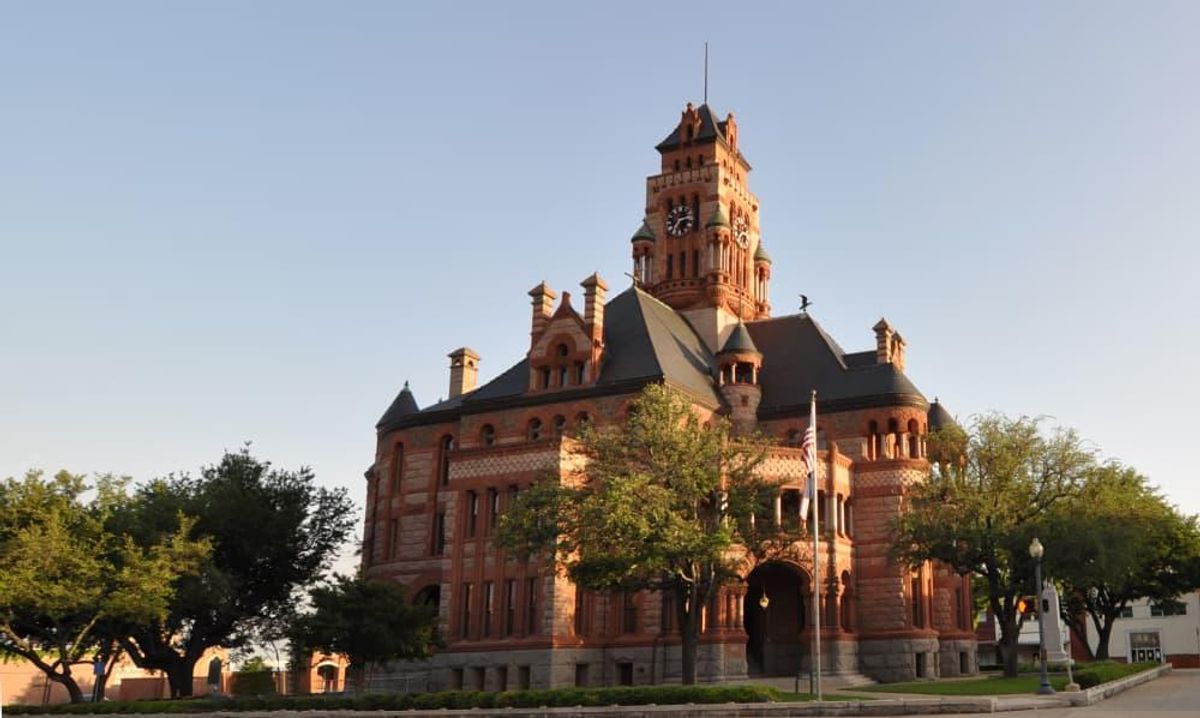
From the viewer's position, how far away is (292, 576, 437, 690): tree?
47.2 m

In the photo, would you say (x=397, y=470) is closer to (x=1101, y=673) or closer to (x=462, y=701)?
(x=462, y=701)

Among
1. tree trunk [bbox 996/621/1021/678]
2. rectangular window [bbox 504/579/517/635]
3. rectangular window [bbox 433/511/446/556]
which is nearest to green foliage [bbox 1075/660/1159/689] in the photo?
tree trunk [bbox 996/621/1021/678]

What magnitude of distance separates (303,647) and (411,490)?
52.8ft

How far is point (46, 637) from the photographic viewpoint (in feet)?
163

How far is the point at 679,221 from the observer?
2975 inches

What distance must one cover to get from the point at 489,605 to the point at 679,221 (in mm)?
33009

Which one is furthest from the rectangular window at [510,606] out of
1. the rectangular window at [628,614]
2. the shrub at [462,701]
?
the shrub at [462,701]

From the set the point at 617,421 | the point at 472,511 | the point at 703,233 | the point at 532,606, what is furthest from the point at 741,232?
the point at 532,606

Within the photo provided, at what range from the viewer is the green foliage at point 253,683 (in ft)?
Answer: 233

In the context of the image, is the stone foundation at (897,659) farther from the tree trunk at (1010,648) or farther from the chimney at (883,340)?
the chimney at (883,340)

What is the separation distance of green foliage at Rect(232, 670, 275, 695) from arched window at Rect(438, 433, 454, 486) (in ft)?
67.0

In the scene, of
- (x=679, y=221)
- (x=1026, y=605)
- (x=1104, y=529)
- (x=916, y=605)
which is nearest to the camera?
(x=1026, y=605)

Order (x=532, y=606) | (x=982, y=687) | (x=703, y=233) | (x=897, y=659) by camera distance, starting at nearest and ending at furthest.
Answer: (x=982, y=687) → (x=532, y=606) → (x=897, y=659) → (x=703, y=233)

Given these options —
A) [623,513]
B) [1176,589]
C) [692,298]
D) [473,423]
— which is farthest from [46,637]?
[1176,589]
